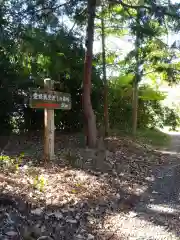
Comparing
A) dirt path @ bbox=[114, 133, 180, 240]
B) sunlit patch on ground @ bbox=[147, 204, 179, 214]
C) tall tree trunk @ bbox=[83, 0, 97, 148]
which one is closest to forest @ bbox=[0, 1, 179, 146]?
tall tree trunk @ bbox=[83, 0, 97, 148]

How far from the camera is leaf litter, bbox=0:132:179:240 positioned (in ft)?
13.2

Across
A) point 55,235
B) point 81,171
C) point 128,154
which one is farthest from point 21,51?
point 55,235

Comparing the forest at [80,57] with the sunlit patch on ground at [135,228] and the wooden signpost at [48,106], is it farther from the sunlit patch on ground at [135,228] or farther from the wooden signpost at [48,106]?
the sunlit patch on ground at [135,228]

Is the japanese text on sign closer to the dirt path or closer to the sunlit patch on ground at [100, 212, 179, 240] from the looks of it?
the dirt path

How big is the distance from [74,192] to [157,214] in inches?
51.7

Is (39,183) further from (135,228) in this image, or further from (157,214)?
(157,214)

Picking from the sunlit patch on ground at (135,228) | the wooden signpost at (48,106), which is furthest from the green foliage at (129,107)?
the sunlit patch on ground at (135,228)

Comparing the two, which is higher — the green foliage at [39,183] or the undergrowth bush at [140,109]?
the undergrowth bush at [140,109]

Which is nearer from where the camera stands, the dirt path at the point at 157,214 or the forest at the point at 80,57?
the dirt path at the point at 157,214

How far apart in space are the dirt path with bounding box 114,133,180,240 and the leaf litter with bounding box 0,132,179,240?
9 centimetres

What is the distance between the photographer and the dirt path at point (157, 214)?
13.9 ft

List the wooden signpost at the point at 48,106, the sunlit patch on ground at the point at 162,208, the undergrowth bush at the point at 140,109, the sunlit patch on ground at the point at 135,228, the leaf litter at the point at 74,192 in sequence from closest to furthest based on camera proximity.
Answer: the leaf litter at the point at 74,192 → the sunlit patch on ground at the point at 135,228 → the sunlit patch on ground at the point at 162,208 → the wooden signpost at the point at 48,106 → the undergrowth bush at the point at 140,109

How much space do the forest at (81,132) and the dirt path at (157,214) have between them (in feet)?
0.05

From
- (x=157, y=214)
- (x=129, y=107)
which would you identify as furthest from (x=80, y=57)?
(x=157, y=214)
